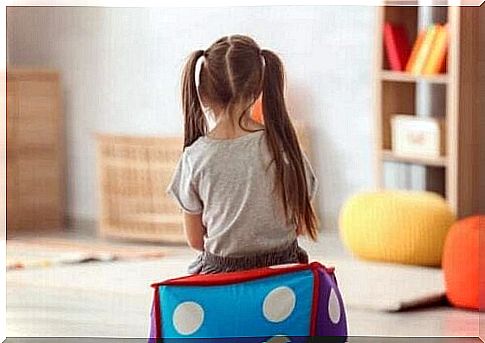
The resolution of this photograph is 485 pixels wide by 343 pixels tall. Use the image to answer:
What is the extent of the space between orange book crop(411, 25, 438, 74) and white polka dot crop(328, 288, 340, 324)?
1.00 metres

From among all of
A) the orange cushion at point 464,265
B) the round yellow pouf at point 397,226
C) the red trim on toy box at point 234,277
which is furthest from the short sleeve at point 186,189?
the orange cushion at point 464,265

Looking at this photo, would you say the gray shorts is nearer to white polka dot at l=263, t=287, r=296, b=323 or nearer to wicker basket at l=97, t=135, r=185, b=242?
white polka dot at l=263, t=287, r=296, b=323

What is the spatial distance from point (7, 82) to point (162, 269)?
0.53 m

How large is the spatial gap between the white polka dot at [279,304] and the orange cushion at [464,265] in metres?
0.74

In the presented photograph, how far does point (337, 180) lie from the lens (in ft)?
10.5

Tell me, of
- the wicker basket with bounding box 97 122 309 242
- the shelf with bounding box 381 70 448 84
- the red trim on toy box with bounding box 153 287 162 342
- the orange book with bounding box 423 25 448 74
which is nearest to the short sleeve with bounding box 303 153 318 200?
the wicker basket with bounding box 97 122 309 242

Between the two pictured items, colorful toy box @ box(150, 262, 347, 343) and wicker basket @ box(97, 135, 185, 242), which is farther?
wicker basket @ box(97, 135, 185, 242)

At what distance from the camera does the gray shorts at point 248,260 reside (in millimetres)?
2652

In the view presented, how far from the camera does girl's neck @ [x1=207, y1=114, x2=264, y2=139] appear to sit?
2.64 metres

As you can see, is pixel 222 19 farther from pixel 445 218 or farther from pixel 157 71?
pixel 445 218

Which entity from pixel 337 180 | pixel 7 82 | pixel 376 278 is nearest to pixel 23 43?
pixel 7 82

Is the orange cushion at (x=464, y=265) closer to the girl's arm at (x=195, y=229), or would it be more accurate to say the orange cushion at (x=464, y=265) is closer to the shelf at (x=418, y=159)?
the shelf at (x=418, y=159)

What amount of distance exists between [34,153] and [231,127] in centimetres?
68

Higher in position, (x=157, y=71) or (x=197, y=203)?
(x=157, y=71)
